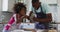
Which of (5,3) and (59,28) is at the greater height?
(5,3)

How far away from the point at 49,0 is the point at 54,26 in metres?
0.26

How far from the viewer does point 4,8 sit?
1.22 m

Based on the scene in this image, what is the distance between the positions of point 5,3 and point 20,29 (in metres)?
0.39

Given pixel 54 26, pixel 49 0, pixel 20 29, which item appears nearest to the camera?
pixel 20 29

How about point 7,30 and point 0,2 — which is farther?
point 0,2

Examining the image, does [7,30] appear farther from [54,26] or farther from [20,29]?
[54,26]

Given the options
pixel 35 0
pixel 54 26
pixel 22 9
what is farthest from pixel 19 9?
pixel 54 26

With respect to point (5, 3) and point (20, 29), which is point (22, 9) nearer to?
point (20, 29)

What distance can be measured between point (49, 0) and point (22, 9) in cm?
40

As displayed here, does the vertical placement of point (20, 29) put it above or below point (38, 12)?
below

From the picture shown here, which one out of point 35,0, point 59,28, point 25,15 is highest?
point 35,0

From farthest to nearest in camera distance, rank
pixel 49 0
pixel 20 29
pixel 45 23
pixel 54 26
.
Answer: pixel 49 0 < pixel 54 26 < pixel 20 29 < pixel 45 23

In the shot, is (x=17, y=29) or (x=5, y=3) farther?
(x=5, y=3)

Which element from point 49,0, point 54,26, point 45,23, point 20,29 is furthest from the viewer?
point 49,0
